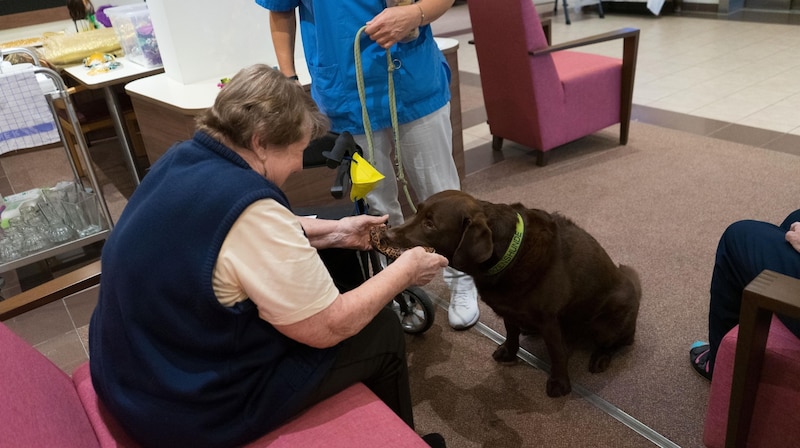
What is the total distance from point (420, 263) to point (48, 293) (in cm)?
104

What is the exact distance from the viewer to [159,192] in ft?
3.76

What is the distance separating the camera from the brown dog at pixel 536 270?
1.68 meters

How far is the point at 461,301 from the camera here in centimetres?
237

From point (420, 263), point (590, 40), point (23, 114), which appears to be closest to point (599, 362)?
point (420, 263)

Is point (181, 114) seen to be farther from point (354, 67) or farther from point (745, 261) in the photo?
point (745, 261)

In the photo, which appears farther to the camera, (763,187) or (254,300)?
(763,187)

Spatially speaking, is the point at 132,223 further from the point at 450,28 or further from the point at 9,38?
the point at 450,28

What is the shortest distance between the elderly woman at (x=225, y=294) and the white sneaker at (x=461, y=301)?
103 centimetres

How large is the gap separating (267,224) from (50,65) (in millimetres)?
3515

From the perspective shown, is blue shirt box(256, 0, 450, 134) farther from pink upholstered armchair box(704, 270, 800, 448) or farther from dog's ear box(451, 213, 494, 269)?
pink upholstered armchair box(704, 270, 800, 448)

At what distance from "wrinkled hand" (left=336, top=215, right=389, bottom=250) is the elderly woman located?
1.42ft

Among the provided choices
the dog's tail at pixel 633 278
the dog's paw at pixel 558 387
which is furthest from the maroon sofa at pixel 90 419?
the dog's tail at pixel 633 278

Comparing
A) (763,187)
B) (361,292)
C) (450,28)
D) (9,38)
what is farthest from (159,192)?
(450,28)

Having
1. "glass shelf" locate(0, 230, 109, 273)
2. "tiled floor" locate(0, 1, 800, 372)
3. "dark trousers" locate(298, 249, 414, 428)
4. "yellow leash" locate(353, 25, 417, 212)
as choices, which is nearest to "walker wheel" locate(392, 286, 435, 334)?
"yellow leash" locate(353, 25, 417, 212)
